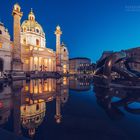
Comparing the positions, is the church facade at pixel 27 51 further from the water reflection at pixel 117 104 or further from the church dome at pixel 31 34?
the water reflection at pixel 117 104

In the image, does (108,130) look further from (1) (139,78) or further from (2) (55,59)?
(2) (55,59)

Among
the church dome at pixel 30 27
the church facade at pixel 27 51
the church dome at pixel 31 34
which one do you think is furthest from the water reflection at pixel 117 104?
the church dome at pixel 30 27

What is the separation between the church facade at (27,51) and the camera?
3045 cm

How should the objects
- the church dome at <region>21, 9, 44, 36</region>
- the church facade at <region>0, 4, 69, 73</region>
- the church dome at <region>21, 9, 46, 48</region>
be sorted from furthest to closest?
the church dome at <region>21, 9, 44, 36</region> → the church dome at <region>21, 9, 46, 48</region> → the church facade at <region>0, 4, 69, 73</region>

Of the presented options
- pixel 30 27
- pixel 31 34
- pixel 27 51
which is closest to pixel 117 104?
pixel 27 51

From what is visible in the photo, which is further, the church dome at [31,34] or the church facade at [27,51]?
the church dome at [31,34]

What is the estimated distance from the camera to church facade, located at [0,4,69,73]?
3045 centimetres

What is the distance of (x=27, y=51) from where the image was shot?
52.7 meters

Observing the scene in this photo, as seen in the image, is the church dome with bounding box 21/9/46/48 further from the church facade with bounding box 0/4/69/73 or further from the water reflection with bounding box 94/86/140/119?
the water reflection with bounding box 94/86/140/119

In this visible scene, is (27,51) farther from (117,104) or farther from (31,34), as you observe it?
(117,104)

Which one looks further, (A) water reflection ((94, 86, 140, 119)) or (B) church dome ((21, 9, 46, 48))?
(B) church dome ((21, 9, 46, 48))

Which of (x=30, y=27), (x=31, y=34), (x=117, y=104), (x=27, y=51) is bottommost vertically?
(x=117, y=104)

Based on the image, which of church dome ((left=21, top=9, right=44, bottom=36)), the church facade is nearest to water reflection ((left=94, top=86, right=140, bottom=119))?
the church facade

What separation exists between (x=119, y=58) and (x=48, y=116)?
1283cm
